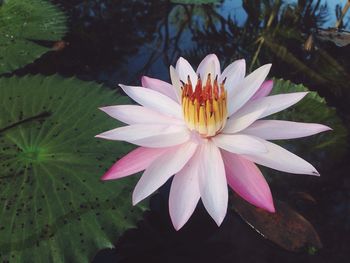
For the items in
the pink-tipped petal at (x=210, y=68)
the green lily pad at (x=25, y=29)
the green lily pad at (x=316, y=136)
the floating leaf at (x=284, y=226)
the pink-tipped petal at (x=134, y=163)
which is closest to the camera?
the pink-tipped petal at (x=134, y=163)

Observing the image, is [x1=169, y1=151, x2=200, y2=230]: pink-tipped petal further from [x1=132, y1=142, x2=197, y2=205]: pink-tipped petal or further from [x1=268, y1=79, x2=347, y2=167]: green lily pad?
[x1=268, y1=79, x2=347, y2=167]: green lily pad

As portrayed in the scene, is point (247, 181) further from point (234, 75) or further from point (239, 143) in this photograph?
point (234, 75)

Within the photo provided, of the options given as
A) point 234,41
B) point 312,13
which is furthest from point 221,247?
point 312,13

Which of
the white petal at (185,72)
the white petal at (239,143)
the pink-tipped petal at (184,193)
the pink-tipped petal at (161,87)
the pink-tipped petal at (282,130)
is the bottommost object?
the pink-tipped petal at (184,193)

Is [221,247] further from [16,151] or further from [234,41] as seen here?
[234,41]

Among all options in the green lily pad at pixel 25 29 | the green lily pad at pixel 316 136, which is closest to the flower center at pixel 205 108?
the green lily pad at pixel 316 136

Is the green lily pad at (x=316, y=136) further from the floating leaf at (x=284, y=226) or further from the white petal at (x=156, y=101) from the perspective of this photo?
the white petal at (x=156, y=101)
